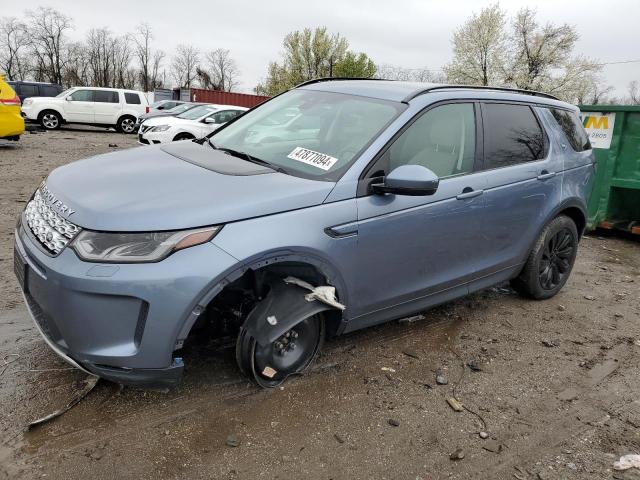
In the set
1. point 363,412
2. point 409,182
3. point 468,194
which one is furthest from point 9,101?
point 363,412

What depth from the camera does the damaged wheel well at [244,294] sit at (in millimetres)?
2734

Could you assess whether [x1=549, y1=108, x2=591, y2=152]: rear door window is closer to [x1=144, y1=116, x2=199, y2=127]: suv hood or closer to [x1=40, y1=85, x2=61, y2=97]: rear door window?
[x1=144, y1=116, x2=199, y2=127]: suv hood

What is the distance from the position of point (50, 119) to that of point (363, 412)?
21.3m

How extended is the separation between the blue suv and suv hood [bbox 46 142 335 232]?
0.4 inches

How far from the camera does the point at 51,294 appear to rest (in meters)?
2.37

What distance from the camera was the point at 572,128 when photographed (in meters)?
4.62

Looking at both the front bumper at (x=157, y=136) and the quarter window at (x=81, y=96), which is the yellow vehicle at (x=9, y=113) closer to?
the front bumper at (x=157, y=136)

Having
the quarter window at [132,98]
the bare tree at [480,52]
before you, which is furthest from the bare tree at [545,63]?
the quarter window at [132,98]

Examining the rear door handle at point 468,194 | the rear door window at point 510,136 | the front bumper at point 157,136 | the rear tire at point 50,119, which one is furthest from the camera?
the rear tire at point 50,119

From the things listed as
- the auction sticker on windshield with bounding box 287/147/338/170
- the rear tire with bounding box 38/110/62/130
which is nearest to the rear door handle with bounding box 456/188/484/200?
the auction sticker on windshield with bounding box 287/147/338/170

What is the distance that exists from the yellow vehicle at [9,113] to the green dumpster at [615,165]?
37.2 ft

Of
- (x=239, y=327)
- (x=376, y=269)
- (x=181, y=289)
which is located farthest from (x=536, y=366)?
(x=181, y=289)

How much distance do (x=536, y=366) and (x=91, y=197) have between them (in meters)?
2.97

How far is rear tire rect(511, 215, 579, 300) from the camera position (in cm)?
429
